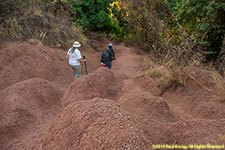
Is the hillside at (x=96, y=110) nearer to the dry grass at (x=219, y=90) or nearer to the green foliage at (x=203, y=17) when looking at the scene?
the dry grass at (x=219, y=90)

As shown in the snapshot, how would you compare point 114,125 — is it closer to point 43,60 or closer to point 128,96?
point 128,96

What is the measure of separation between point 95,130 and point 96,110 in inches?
12.0

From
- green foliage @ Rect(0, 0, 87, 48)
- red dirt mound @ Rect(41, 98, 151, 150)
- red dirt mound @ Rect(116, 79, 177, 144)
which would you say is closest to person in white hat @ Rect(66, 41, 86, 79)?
red dirt mound @ Rect(116, 79, 177, 144)

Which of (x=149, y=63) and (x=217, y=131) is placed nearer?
(x=217, y=131)

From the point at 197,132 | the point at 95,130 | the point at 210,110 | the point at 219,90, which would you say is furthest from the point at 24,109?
the point at 219,90

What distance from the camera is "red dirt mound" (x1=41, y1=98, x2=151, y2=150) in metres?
2.16

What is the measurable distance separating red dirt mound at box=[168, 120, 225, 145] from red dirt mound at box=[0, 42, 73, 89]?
17.2 feet

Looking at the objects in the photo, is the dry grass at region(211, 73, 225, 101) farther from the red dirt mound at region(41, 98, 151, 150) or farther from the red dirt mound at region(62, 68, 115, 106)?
the red dirt mound at region(41, 98, 151, 150)

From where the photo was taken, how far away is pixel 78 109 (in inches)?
109

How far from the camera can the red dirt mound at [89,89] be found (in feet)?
14.6

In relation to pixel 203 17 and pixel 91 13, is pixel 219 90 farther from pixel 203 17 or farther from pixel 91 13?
pixel 91 13

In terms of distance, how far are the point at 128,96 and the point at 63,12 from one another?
31.7 feet

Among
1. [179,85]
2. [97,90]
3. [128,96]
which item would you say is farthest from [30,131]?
[179,85]

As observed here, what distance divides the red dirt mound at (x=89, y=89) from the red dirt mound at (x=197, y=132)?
1.81m
